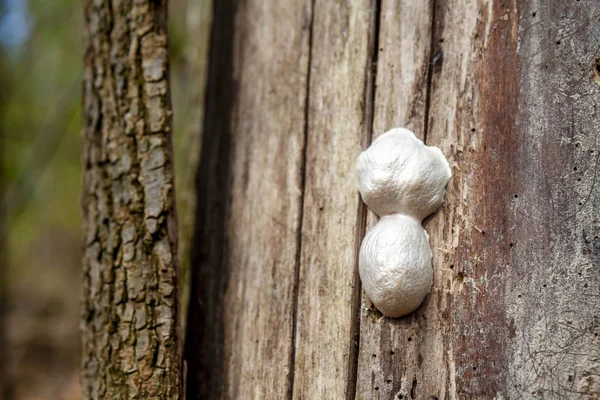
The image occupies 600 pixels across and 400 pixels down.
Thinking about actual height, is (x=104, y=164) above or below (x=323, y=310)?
above

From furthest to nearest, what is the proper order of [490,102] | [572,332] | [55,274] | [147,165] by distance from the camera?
[55,274] < [147,165] < [490,102] < [572,332]

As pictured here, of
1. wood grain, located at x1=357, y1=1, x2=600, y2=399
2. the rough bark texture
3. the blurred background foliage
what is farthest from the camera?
the blurred background foliage

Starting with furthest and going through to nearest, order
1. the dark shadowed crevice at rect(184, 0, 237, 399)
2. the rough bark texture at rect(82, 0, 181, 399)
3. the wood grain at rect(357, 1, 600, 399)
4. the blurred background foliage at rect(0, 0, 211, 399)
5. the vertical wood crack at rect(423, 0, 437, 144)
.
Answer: the blurred background foliage at rect(0, 0, 211, 399)
the dark shadowed crevice at rect(184, 0, 237, 399)
the rough bark texture at rect(82, 0, 181, 399)
the vertical wood crack at rect(423, 0, 437, 144)
the wood grain at rect(357, 1, 600, 399)

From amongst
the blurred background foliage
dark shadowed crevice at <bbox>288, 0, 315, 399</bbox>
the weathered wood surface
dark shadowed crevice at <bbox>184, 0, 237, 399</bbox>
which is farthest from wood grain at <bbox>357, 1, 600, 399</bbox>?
the blurred background foliage

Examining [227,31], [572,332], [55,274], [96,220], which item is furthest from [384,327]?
[55,274]

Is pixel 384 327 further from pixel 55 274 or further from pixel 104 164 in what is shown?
pixel 55 274

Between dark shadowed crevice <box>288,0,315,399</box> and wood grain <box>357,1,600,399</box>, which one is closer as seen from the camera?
wood grain <box>357,1,600,399</box>

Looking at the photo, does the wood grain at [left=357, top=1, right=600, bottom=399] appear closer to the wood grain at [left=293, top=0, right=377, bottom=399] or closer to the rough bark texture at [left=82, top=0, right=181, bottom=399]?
the wood grain at [left=293, top=0, right=377, bottom=399]
